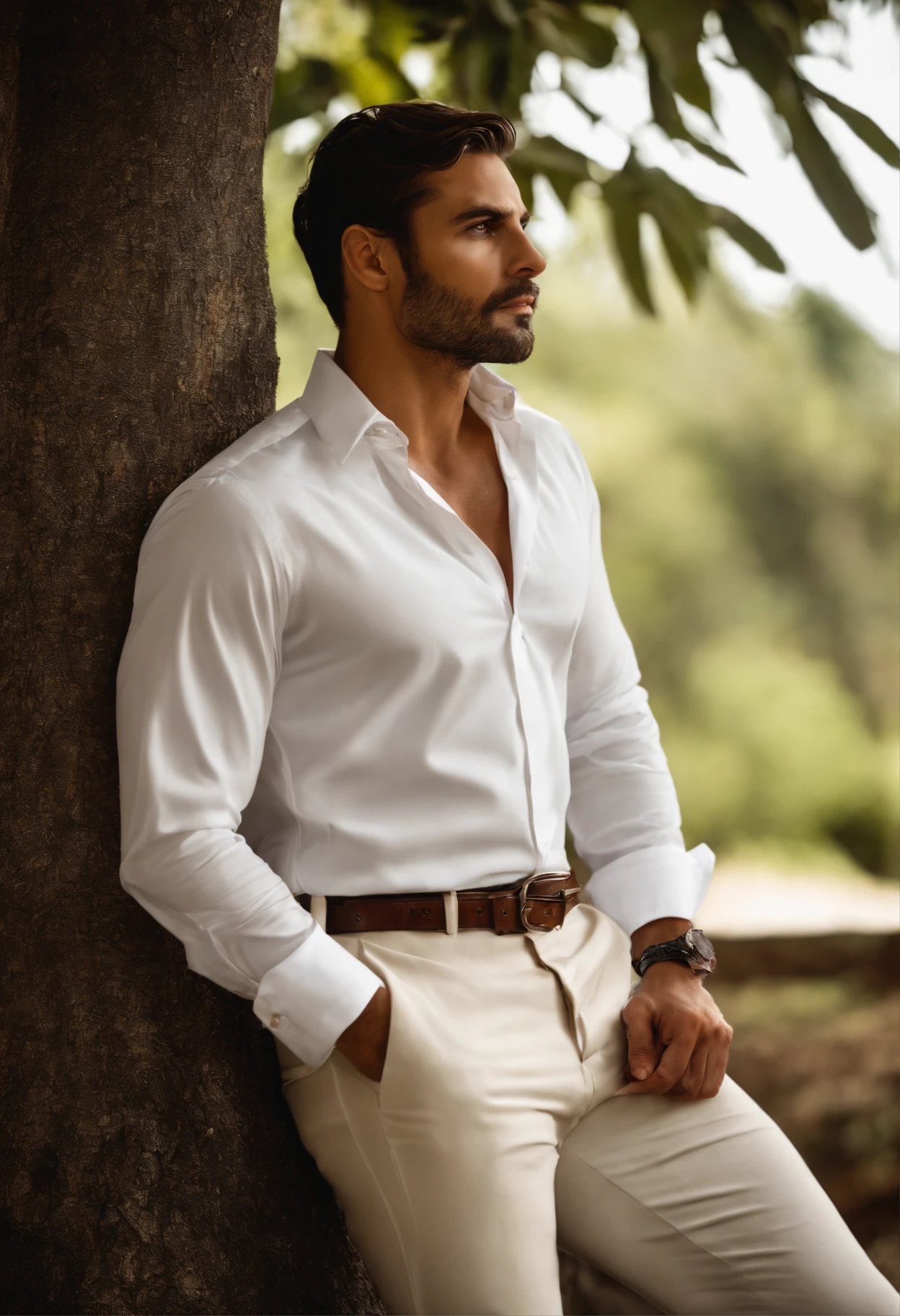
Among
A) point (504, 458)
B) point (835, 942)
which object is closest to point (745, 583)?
point (835, 942)

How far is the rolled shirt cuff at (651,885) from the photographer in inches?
68.4

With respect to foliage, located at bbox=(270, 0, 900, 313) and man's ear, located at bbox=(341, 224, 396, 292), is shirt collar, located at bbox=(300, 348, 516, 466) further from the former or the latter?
foliage, located at bbox=(270, 0, 900, 313)

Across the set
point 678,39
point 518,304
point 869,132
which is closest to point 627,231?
point 678,39

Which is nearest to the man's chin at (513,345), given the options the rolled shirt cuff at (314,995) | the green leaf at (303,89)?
the rolled shirt cuff at (314,995)

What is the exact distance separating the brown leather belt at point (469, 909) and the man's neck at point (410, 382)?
0.55 meters

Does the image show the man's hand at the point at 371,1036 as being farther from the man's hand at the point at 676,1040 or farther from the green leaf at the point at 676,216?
the green leaf at the point at 676,216

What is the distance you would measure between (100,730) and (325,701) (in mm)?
278

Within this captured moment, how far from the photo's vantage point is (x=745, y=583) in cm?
1095

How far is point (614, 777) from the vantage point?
1.84m

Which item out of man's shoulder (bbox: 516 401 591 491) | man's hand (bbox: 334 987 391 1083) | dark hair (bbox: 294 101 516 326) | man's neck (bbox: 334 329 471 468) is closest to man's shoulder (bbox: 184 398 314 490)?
man's neck (bbox: 334 329 471 468)

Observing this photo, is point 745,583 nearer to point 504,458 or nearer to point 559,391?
point 559,391

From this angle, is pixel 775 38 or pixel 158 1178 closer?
pixel 158 1178

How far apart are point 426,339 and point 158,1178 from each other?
1.07m

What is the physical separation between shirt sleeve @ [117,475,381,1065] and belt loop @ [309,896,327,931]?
0.21ft
